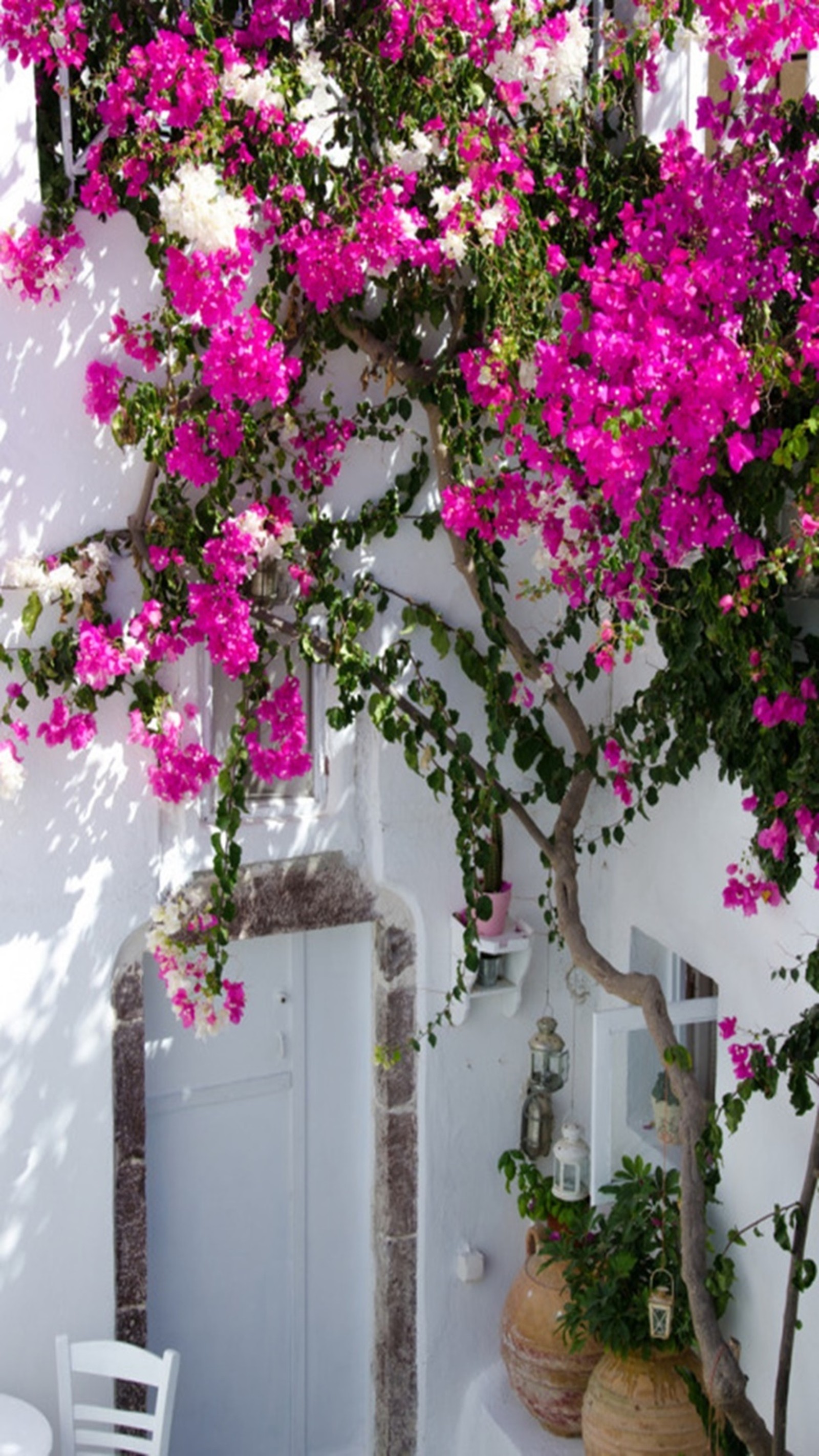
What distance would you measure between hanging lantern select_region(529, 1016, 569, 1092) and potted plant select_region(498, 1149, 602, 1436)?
28 cm

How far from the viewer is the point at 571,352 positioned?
13.7ft

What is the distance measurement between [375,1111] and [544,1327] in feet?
2.78

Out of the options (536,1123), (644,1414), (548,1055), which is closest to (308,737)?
(548,1055)

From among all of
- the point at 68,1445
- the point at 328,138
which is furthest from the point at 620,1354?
the point at 328,138

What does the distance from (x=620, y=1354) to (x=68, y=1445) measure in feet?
5.35

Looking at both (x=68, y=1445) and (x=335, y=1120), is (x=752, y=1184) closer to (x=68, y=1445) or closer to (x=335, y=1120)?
(x=335, y=1120)

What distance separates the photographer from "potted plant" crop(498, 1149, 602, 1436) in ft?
17.6

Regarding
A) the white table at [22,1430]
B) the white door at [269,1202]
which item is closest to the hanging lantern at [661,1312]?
the white door at [269,1202]

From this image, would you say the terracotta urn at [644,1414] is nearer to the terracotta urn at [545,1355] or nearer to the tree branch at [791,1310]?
the terracotta urn at [545,1355]

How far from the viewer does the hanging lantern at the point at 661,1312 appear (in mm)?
4891

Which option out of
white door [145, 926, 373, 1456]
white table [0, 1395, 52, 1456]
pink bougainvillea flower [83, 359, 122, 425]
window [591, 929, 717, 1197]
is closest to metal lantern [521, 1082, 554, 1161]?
window [591, 929, 717, 1197]

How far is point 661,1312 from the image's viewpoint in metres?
4.90

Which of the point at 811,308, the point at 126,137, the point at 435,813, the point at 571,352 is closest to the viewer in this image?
the point at 811,308

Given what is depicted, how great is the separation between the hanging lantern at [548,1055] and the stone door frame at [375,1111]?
1.33 ft
